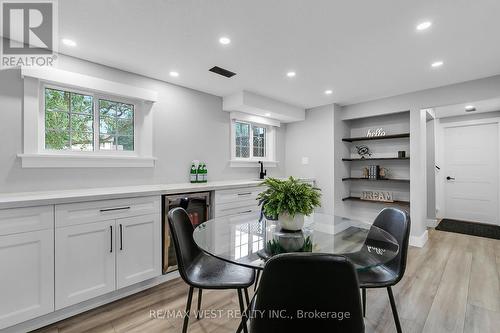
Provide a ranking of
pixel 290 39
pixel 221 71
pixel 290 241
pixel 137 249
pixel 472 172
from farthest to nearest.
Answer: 1. pixel 472 172
2. pixel 221 71
3. pixel 137 249
4. pixel 290 39
5. pixel 290 241

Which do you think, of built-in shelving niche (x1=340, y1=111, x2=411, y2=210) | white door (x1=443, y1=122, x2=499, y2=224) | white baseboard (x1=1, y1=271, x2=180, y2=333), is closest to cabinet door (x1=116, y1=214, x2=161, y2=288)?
white baseboard (x1=1, y1=271, x2=180, y2=333)

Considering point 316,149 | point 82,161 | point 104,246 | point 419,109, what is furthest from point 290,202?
point 419,109

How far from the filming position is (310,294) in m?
0.84

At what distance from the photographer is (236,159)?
4078mm

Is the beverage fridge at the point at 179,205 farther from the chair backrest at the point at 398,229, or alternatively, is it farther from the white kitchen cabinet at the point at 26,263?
the chair backrest at the point at 398,229

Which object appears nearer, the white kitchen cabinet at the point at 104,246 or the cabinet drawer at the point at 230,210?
the white kitchen cabinet at the point at 104,246

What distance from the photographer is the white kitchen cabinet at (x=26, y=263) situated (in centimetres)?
166

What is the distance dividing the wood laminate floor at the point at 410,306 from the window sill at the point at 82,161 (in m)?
1.38

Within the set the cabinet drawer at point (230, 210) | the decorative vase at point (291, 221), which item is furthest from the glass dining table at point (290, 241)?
the cabinet drawer at point (230, 210)

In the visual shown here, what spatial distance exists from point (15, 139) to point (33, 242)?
3.28 feet

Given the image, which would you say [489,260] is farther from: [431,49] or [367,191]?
[431,49]

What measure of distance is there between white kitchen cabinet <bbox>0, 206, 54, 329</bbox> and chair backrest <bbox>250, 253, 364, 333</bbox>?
6.04ft

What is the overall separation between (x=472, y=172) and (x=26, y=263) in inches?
279

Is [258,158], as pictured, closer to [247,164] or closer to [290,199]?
[247,164]
